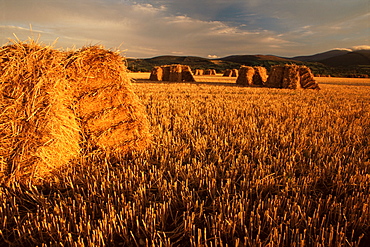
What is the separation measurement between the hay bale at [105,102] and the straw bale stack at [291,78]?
14097 millimetres

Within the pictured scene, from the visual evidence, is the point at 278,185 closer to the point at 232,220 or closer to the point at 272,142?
the point at 232,220

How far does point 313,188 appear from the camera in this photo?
9.46ft

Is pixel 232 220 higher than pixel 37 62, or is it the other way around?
pixel 37 62

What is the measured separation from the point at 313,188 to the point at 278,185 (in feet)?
1.49

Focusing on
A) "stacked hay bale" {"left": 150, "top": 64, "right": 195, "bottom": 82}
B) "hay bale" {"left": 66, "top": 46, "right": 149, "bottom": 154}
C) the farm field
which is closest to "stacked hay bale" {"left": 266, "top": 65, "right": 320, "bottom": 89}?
"stacked hay bale" {"left": 150, "top": 64, "right": 195, "bottom": 82}

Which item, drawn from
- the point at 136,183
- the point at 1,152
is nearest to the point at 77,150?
the point at 1,152

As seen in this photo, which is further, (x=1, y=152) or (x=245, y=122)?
(x=245, y=122)

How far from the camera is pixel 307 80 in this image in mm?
15703

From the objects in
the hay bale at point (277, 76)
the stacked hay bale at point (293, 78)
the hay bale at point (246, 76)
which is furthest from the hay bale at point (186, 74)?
the stacked hay bale at point (293, 78)

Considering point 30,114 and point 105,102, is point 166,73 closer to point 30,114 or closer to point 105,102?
point 105,102

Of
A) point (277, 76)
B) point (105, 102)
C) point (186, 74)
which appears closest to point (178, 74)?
point (186, 74)

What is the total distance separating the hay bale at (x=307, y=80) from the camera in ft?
51.2

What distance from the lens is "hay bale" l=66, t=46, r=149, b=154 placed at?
3671 millimetres

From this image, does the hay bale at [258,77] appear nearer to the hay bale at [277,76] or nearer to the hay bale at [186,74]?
the hay bale at [277,76]
